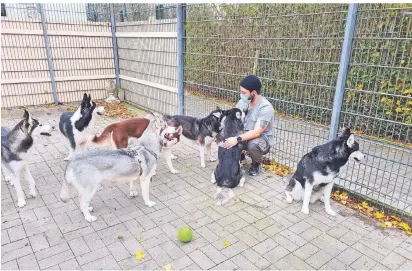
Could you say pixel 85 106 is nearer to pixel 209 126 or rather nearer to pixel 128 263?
pixel 209 126

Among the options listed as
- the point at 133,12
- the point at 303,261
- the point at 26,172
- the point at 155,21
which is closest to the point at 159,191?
the point at 26,172

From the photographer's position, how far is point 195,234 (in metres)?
3.64

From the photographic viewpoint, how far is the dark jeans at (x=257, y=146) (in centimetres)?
505

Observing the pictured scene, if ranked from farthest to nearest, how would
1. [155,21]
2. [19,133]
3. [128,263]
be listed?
[155,21] < [19,133] < [128,263]

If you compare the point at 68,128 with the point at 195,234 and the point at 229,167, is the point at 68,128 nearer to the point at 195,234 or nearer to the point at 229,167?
the point at 229,167

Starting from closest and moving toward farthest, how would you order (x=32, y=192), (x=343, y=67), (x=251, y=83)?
1. (x=343, y=67)
2. (x=32, y=192)
3. (x=251, y=83)

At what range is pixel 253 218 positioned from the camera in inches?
157

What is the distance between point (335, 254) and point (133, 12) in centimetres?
906

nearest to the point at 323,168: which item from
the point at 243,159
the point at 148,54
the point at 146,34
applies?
the point at 243,159

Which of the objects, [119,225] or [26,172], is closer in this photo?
[119,225]

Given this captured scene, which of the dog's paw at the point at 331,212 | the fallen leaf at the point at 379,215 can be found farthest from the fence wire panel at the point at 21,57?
the fallen leaf at the point at 379,215

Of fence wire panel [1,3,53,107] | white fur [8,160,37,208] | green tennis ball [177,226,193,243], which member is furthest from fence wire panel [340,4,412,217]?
fence wire panel [1,3,53,107]

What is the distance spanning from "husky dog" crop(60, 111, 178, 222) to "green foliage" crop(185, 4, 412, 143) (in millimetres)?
2465

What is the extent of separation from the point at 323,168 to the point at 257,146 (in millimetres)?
1369
